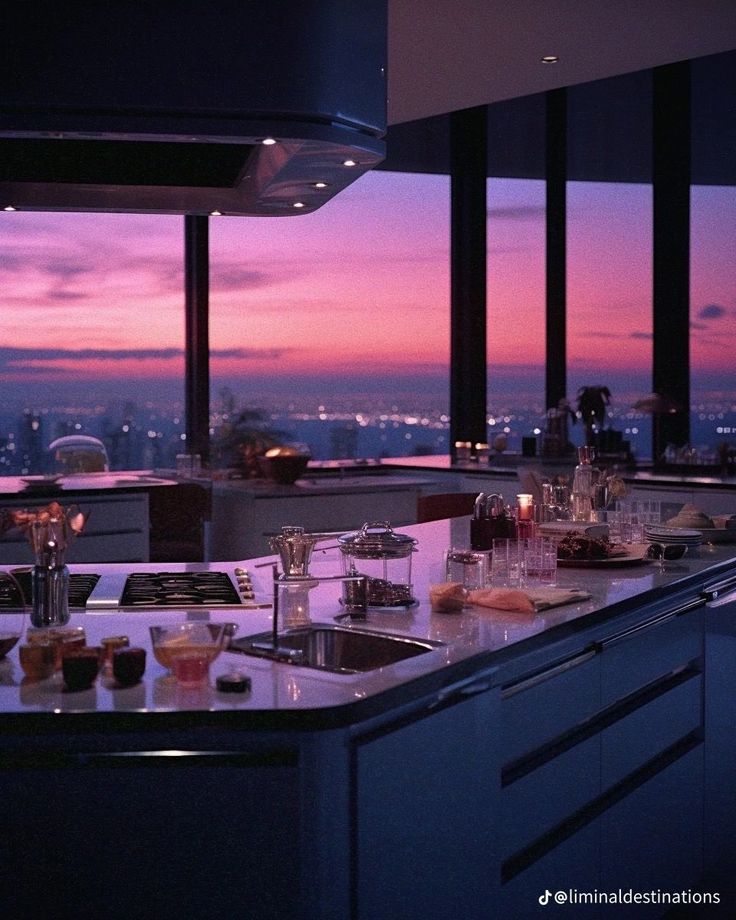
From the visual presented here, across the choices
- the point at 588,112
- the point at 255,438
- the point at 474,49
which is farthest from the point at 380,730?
the point at 588,112

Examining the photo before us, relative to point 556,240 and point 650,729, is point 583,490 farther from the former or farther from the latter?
point 556,240

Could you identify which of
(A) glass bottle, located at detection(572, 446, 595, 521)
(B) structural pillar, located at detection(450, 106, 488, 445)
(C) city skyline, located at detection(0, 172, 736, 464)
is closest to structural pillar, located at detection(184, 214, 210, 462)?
(C) city skyline, located at detection(0, 172, 736, 464)

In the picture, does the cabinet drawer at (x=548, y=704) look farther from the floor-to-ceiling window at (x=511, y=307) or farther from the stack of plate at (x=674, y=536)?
the floor-to-ceiling window at (x=511, y=307)

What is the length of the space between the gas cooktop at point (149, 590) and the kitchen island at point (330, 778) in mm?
66

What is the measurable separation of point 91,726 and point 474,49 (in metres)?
5.13

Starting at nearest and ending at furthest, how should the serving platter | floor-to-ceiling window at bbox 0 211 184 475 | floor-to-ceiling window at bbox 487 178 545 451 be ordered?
the serving platter
floor-to-ceiling window at bbox 0 211 184 475
floor-to-ceiling window at bbox 487 178 545 451

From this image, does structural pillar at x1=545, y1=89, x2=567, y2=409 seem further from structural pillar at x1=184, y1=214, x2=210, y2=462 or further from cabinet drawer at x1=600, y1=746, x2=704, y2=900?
cabinet drawer at x1=600, y1=746, x2=704, y2=900

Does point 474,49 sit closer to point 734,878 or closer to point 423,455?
point 423,455

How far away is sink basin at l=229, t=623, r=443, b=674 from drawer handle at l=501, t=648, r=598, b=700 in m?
0.18

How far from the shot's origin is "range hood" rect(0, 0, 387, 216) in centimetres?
232

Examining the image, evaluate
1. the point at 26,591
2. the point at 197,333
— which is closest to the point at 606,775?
the point at 26,591

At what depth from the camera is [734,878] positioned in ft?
10.7

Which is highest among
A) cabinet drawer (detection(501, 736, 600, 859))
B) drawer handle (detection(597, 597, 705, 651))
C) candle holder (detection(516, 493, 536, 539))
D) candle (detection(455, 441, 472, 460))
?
candle (detection(455, 441, 472, 460))

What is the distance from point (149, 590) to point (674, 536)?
1631 mm
